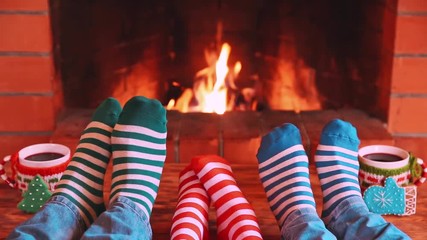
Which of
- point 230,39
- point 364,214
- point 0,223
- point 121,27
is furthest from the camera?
point 230,39

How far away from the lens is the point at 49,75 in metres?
1.69

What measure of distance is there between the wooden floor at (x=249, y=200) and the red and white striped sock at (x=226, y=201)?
0.07 metres

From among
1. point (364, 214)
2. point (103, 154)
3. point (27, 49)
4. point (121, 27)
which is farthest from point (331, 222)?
point (121, 27)

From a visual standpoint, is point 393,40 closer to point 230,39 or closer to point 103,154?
point 230,39

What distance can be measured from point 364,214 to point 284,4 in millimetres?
1065

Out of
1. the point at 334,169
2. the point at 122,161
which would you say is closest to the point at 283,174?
the point at 334,169

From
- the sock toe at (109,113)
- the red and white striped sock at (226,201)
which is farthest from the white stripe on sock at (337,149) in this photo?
the sock toe at (109,113)

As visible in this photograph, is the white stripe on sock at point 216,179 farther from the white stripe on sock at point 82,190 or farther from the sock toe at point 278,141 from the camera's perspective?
the white stripe on sock at point 82,190

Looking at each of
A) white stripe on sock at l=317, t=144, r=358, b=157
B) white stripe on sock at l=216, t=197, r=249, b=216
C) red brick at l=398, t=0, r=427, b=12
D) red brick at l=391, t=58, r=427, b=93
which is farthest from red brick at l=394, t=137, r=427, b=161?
white stripe on sock at l=216, t=197, r=249, b=216

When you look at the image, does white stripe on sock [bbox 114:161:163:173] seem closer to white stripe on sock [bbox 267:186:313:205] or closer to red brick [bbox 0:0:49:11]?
white stripe on sock [bbox 267:186:313:205]

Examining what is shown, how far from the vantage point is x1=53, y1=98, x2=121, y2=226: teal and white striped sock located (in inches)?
47.6

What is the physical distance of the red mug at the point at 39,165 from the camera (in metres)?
1.31

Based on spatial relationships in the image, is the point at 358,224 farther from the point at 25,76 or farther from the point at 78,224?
the point at 25,76

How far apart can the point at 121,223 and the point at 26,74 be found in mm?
738
